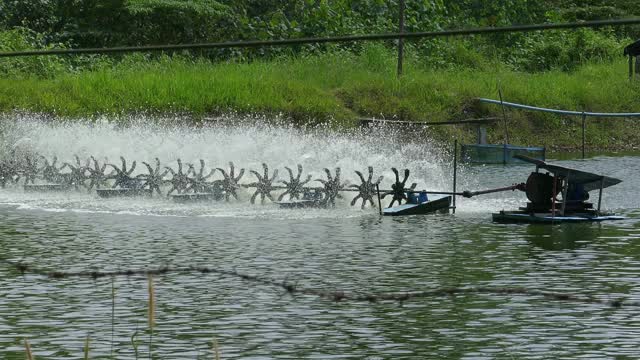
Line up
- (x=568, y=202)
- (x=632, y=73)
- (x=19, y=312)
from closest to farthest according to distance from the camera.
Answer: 1. (x=19, y=312)
2. (x=568, y=202)
3. (x=632, y=73)

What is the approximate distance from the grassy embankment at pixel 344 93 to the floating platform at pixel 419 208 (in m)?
15.4

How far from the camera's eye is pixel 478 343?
14.3m

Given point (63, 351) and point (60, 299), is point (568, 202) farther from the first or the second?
point (63, 351)

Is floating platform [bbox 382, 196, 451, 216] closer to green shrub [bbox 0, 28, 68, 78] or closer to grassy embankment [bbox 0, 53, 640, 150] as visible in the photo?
grassy embankment [bbox 0, 53, 640, 150]

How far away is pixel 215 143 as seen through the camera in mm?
39375

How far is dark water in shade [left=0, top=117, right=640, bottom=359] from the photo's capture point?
14406 mm

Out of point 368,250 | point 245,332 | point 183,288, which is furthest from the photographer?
point 368,250

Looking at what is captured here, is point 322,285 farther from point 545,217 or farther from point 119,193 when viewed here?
point 119,193

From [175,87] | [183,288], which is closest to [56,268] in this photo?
[183,288]

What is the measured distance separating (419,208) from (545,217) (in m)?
2.88

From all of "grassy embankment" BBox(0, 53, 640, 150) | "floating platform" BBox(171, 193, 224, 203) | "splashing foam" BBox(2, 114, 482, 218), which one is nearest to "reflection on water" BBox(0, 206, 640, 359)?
"floating platform" BBox(171, 193, 224, 203)

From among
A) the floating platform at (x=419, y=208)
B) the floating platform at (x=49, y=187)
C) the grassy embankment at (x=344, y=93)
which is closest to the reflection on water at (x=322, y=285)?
the floating platform at (x=419, y=208)

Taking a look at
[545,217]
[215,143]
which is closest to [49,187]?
[215,143]

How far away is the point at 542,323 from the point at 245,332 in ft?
11.2
